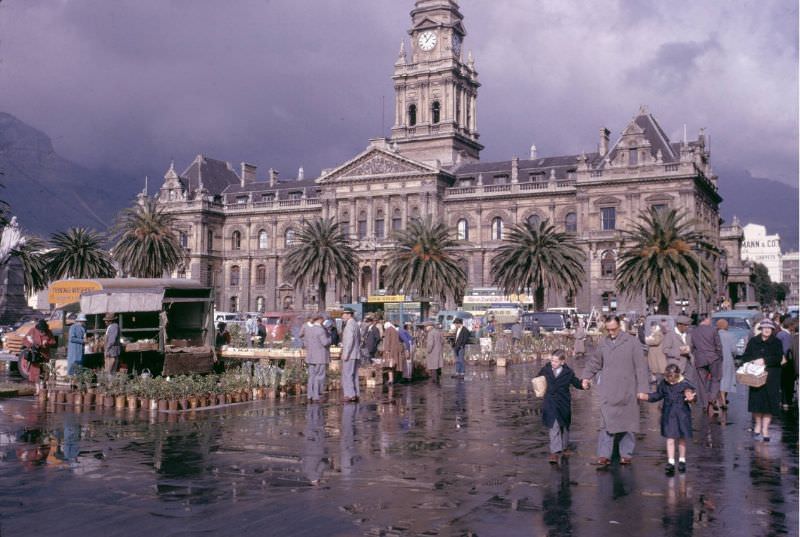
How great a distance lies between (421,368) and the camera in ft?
89.3

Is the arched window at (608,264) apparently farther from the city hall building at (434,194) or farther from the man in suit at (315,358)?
the man in suit at (315,358)

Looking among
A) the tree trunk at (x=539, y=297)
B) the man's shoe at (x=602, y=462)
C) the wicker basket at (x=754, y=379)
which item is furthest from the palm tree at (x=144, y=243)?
the man's shoe at (x=602, y=462)

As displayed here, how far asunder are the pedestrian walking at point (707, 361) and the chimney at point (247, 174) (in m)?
80.7

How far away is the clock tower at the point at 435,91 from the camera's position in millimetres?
83250

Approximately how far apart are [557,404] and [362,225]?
2704 inches

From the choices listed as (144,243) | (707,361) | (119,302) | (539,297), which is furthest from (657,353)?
(144,243)

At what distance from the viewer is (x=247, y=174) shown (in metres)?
95.9

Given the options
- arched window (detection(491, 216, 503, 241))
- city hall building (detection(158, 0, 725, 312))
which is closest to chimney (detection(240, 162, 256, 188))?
city hall building (detection(158, 0, 725, 312))

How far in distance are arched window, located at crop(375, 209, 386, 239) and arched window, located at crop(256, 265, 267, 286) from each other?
15.2m

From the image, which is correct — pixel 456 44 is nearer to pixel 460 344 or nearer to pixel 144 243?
pixel 144 243

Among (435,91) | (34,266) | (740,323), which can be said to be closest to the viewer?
(740,323)

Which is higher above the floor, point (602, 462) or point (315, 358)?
point (315, 358)

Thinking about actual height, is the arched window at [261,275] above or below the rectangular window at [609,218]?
below

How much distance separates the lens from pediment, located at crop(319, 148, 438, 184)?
76375 mm
